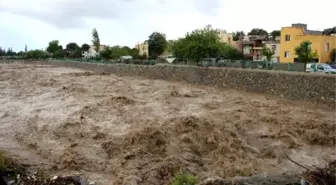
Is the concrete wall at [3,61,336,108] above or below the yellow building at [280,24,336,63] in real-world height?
below

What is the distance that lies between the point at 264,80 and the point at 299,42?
26.2m

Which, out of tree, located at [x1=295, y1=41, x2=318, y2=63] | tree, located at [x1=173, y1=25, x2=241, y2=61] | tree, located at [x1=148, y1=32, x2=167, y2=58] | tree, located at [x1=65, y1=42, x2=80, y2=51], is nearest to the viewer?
tree, located at [x1=173, y1=25, x2=241, y2=61]

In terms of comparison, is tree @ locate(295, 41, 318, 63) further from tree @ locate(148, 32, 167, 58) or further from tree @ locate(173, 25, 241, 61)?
tree @ locate(148, 32, 167, 58)

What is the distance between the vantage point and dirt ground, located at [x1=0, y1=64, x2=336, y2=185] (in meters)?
9.05

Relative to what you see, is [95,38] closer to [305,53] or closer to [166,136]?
[305,53]

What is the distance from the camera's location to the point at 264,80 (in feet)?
67.3

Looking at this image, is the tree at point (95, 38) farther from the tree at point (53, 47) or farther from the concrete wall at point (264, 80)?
the concrete wall at point (264, 80)

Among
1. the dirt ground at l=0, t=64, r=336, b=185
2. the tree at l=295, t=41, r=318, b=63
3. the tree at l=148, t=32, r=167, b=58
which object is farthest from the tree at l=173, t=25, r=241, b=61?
the tree at l=148, t=32, r=167, b=58

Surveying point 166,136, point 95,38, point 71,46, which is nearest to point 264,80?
point 166,136

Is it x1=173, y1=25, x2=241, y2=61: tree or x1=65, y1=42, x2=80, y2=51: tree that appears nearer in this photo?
x1=173, y1=25, x2=241, y2=61: tree

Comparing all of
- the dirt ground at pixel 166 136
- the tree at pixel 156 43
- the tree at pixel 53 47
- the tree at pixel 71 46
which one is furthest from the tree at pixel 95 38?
the dirt ground at pixel 166 136

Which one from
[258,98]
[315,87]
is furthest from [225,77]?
[315,87]

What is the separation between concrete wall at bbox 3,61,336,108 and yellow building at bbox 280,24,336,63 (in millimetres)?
19759

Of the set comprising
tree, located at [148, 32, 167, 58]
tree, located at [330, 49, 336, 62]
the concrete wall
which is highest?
tree, located at [148, 32, 167, 58]
